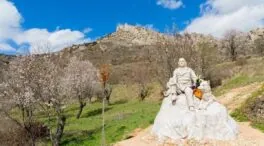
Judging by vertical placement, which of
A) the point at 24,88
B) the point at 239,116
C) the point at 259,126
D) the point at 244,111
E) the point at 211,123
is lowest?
the point at 259,126

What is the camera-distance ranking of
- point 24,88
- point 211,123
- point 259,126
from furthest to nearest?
point 24,88, point 259,126, point 211,123

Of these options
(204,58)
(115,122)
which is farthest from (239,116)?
(204,58)

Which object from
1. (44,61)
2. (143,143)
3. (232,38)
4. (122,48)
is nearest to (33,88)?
(44,61)

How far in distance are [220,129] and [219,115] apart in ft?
2.44

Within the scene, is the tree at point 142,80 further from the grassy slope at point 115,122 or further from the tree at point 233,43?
the tree at point 233,43

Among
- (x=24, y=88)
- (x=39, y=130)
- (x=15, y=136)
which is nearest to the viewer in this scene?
(x=15, y=136)

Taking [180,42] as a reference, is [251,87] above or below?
below

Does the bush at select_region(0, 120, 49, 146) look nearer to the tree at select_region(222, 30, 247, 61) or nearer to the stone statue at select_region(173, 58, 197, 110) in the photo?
the stone statue at select_region(173, 58, 197, 110)

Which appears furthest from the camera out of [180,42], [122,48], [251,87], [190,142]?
[122,48]

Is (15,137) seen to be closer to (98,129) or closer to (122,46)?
(98,129)

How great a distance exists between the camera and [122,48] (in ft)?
554

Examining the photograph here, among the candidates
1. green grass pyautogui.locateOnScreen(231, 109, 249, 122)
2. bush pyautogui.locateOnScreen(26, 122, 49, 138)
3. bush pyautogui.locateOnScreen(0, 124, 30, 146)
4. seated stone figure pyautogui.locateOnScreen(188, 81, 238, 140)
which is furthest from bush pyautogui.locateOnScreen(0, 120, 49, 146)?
green grass pyautogui.locateOnScreen(231, 109, 249, 122)

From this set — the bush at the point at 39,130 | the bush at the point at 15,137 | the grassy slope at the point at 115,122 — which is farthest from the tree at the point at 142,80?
the bush at the point at 15,137

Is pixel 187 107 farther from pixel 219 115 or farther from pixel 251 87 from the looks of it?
pixel 251 87
